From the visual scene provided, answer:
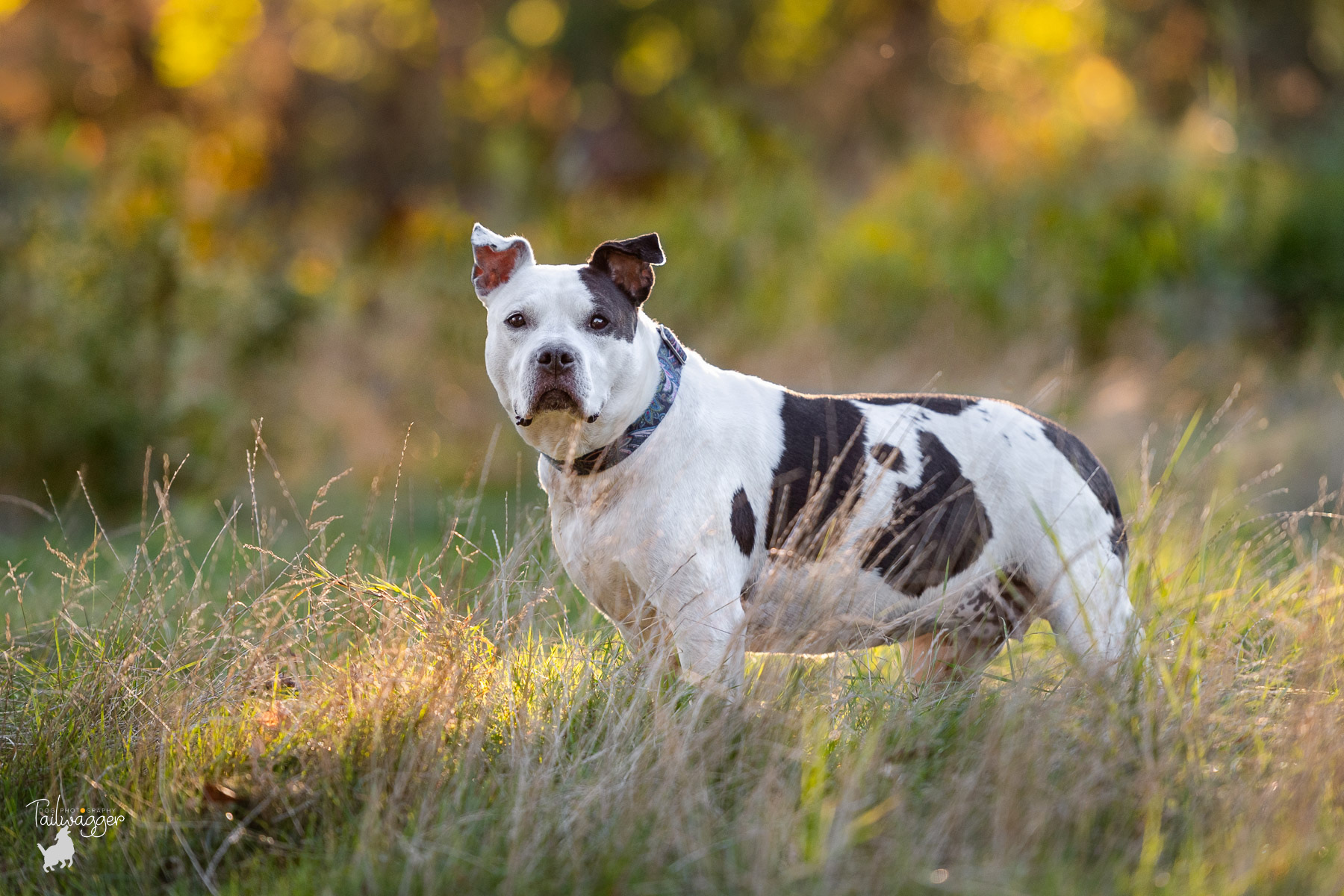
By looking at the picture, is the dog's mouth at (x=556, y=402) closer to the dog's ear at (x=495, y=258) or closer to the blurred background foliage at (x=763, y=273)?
the dog's ear at (x=495, y=258)

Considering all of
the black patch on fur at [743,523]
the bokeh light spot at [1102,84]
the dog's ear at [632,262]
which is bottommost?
the black patch on fur at [743,523]

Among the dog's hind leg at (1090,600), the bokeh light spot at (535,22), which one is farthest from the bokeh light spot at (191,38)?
the dog's hind leg at (1090,600)

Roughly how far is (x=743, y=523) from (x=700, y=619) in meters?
0.39

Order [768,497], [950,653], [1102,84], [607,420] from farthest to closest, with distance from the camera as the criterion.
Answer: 1. [1102,84]
2. [950,653]
3. [768,497]
4. [607,420]

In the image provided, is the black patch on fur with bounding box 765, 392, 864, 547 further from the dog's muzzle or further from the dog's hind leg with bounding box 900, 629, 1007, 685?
the dog's muzzle

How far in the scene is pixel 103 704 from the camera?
3412mm

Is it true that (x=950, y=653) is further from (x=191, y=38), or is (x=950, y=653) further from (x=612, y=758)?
(x=191, y=38)

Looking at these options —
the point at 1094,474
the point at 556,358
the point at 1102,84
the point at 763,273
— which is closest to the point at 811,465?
the point at 556,358

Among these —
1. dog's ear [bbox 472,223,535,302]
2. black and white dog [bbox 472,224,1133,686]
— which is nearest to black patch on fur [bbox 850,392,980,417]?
black and white dog [bbox 472,224,1133,686]

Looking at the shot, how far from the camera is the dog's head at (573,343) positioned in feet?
11.4

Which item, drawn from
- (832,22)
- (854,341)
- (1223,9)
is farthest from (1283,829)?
(832,22)

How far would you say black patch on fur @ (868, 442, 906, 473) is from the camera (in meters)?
3.86

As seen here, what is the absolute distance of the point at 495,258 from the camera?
3928 mm

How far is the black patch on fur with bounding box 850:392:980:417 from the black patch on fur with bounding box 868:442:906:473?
0.23 metres
